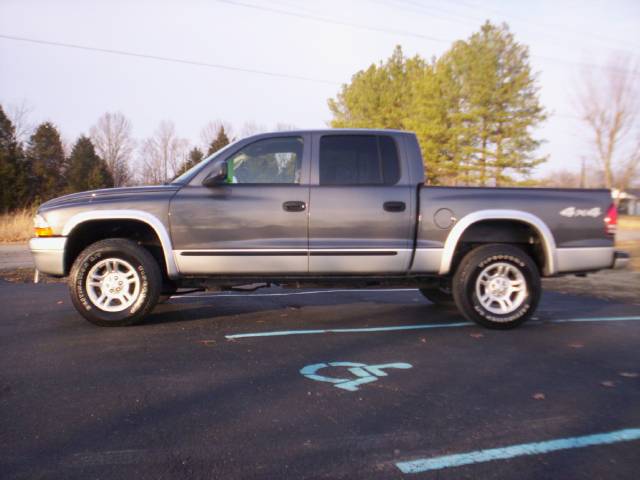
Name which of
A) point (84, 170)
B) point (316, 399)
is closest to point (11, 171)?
point (84, 170)

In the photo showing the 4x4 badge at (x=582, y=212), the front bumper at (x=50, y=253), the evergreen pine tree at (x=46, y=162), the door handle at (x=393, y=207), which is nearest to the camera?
the front bumper at (x=50, y=253)

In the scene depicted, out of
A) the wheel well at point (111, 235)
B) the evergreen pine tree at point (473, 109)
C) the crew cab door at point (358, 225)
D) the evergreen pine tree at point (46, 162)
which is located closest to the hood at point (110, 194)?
the wheel well at point (111, 235)

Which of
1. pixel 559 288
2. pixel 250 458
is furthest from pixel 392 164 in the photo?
pixel 559 288

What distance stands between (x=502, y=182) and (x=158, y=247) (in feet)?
99.5

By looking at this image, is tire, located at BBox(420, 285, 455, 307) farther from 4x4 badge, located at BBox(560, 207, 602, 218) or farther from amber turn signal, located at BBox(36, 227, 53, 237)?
amber turn signal, located at BBox(36, 227, 53, 237)

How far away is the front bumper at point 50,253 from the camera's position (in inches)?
190

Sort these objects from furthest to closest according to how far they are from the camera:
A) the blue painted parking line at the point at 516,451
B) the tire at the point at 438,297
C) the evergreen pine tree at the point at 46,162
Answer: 1. the evergreen pine tree at the point at 46,162
2. the tire at the point at 438,297
3. the blue painted parking line at the point at 516,451

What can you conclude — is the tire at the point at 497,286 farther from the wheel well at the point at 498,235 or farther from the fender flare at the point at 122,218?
the fender flare at the point at 122,218

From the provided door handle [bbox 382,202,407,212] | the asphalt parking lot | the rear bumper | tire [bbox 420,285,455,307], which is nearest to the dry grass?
the asphalt parking lot

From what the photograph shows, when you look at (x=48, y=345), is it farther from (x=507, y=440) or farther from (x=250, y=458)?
(x=507, y=440)

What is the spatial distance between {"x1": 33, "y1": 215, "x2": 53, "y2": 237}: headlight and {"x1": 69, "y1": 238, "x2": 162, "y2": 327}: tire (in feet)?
1.28

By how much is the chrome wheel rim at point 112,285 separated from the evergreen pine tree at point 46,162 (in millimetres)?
32112

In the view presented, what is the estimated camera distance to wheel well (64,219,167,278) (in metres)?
4.96

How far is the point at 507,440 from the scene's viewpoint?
2545mm
